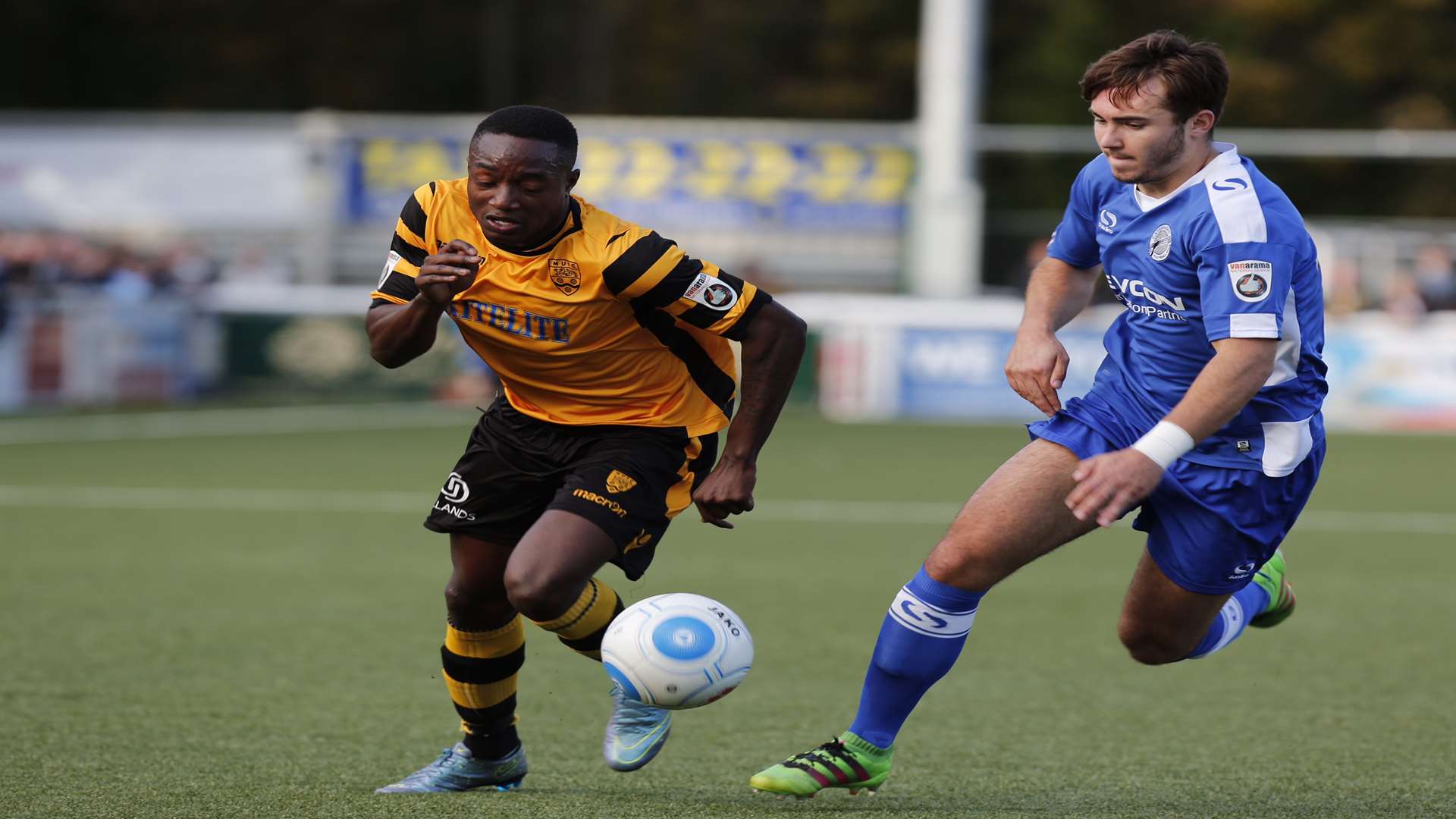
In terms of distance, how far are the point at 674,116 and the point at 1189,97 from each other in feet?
122

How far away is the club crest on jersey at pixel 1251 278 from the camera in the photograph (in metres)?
4.40

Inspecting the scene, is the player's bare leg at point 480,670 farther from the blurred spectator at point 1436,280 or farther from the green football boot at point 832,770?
the blurred spectator at point 1436,280

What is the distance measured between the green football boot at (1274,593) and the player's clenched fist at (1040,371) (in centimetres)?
128

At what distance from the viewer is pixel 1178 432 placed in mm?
4328

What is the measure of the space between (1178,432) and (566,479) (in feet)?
5.41

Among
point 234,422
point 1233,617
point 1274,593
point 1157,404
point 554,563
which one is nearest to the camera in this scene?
point 554,563

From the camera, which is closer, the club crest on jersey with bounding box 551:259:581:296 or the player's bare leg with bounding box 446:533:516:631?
the club crest on jersey with bounding box 551:259:581:296

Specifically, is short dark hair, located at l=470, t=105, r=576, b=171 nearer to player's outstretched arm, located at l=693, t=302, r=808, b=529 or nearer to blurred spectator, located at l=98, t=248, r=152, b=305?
player's outstretched arm, located at l=693, t=302, r=808, b=529

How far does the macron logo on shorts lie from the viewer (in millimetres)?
4828

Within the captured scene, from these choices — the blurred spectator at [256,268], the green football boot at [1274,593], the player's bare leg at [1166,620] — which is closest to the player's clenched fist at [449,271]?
the player's bare leg at [1166,620]

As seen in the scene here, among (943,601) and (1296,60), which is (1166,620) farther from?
(1296,60)

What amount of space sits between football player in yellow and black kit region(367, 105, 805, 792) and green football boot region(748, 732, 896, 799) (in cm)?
40

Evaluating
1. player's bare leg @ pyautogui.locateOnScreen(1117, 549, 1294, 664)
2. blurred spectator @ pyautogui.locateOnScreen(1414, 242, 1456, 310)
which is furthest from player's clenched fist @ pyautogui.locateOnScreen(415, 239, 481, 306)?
blurred spectator @ pyautogui.locateOnScreen(1414, 242, 1456, 310)

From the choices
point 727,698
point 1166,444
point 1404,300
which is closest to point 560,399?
point 1166,444
